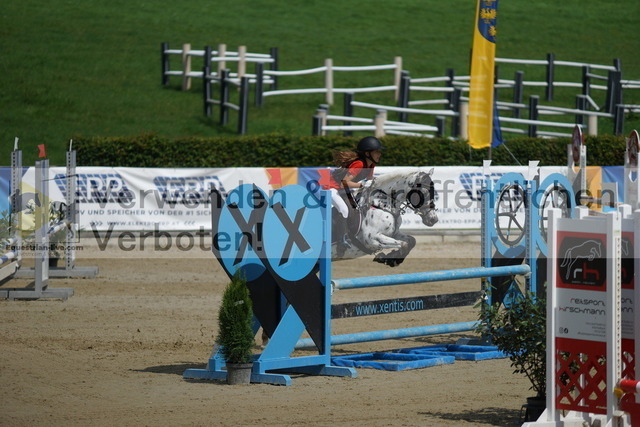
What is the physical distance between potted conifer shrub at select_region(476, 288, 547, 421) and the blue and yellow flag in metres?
8.11

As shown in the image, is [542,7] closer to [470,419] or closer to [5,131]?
[5,131]

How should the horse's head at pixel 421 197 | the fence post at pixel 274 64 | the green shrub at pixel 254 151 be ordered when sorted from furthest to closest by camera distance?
1. the fence post at pixel 274 64
2. the green shrub at pixel 254 151
3. the horse's head at pixel 421 197

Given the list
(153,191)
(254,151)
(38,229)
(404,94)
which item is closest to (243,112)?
(404,94)

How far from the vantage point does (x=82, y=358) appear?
934cm

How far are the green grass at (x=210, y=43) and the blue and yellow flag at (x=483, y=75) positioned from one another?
30.7ft

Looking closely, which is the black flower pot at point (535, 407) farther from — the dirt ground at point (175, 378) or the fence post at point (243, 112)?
the fence post at point (243, 112)

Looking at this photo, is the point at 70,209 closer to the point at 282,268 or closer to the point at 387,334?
the point at 387,334

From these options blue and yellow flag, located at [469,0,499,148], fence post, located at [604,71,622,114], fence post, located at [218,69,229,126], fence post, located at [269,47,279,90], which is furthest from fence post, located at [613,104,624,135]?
fence post, located at [218,69,229,126]

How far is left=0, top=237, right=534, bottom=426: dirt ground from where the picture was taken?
23.5ft

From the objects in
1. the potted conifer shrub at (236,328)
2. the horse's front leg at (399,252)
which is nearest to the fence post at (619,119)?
the horse's front leg at (399,252)

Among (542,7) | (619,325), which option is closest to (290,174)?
(619,325)

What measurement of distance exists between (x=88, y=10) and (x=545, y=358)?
94.8 ft

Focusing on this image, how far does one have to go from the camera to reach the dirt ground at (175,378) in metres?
7.16

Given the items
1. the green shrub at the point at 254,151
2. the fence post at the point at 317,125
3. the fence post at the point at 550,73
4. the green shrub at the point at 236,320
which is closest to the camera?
the green shrub at the point at 236,320
